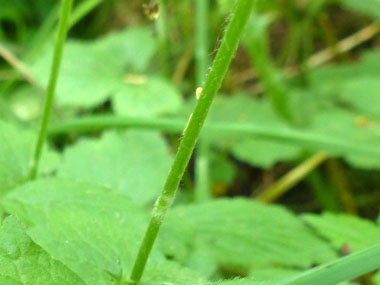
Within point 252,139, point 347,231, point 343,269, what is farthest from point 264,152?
point 343,269

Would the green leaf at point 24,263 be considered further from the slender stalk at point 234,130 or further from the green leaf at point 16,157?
the slender stalk at point 234,130

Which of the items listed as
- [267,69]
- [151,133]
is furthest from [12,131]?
[267,69]

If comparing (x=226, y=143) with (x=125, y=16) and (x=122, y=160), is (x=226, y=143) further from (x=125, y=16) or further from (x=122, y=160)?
(x=125, y=16)

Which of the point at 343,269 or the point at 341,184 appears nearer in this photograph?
the point at 343,269

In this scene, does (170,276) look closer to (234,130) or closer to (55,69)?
(55,69)

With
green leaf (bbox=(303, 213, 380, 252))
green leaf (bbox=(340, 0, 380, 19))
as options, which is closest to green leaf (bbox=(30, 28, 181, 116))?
green leaf (bbox=(303, 213, 380, 252))

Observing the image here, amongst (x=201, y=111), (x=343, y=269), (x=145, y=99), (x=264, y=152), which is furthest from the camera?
(x=264, y=152)
